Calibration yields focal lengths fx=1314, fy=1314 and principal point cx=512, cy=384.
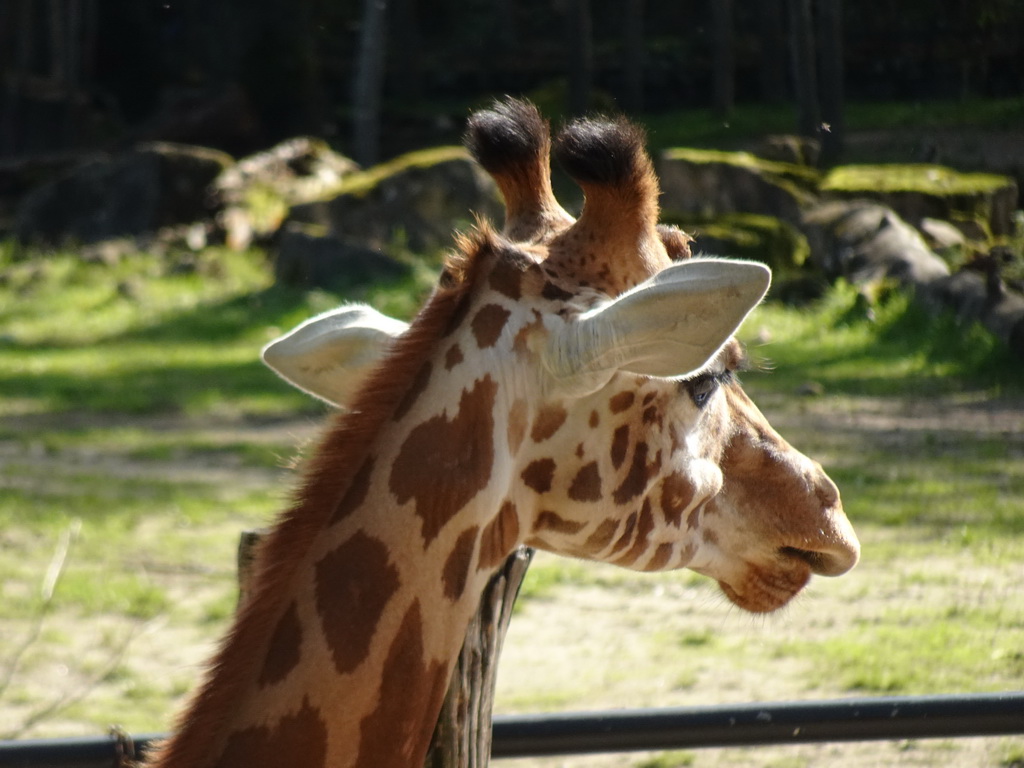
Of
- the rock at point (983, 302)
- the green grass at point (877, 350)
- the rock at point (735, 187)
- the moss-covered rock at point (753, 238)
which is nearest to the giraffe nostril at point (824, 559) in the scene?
the green grass at point (877, 350)

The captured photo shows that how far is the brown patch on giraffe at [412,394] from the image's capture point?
5.70 ft

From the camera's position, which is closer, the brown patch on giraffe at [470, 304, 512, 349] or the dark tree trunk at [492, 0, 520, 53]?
the brown patch on giraffe at [470, 304, 512, 349]

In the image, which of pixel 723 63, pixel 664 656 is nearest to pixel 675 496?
pixel 664 656

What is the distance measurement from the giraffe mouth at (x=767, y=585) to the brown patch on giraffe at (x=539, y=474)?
438 mm

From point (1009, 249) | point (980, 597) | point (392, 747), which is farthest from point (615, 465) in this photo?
point (1009, 249)

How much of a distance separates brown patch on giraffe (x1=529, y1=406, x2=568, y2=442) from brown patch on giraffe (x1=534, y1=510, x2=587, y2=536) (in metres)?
0.11

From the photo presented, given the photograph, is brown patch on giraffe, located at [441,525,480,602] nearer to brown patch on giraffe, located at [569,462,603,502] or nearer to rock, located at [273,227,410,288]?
brown patch on giraffe, located at [569,462,603,502]

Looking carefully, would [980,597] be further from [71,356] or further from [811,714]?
[71,356]

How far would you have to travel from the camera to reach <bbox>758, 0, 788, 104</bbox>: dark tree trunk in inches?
406

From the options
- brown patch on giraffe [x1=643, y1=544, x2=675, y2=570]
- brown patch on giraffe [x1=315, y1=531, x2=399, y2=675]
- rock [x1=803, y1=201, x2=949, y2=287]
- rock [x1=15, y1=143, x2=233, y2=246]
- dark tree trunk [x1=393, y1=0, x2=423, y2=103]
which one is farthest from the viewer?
dark tree trunk [x1=393, y1=0, x2=423, y2=103]

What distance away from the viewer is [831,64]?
6.04 meters

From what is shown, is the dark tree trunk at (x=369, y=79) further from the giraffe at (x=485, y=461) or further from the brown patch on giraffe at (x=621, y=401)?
the brown patch on giraffe at (x=621, y=401)

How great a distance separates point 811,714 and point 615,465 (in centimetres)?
70

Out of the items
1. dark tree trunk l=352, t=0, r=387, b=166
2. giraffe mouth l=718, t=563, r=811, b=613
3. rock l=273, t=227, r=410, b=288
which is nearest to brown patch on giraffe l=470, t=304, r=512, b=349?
giraffe mouth l=718, t=563, r=811, b=613
